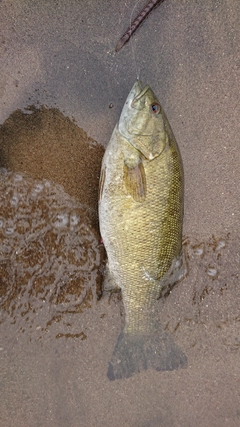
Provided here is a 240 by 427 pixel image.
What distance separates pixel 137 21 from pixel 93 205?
5.42 ft

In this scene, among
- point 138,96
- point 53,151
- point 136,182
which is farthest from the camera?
point 53,151

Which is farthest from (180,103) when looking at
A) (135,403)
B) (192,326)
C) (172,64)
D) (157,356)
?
(135,403)

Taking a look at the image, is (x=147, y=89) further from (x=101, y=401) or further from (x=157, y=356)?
(x=101, y=401)

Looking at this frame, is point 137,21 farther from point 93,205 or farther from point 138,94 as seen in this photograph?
point 93,205

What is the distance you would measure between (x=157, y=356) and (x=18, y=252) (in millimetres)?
1511

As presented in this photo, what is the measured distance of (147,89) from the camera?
2857 mm

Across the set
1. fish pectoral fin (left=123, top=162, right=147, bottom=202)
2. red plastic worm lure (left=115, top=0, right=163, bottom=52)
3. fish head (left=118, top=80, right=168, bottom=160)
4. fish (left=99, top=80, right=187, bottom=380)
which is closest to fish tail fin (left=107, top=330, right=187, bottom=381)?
fish (left=99, top=80, right=187, bottom=380)

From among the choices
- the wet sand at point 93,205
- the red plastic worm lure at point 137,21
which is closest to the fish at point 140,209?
the wet sand at point 93,205

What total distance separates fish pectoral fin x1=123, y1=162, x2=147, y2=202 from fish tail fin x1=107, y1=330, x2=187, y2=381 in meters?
1.21

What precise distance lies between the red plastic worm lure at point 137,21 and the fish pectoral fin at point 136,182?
1.20 m

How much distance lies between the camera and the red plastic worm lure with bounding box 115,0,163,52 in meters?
3.13

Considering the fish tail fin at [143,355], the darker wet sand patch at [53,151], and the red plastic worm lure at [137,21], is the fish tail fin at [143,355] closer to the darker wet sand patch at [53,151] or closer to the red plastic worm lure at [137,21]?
the darker wet sand patch at [53,151]

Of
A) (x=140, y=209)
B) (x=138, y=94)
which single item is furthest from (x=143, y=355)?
(x=138, y=94)

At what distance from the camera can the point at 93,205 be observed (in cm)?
324
